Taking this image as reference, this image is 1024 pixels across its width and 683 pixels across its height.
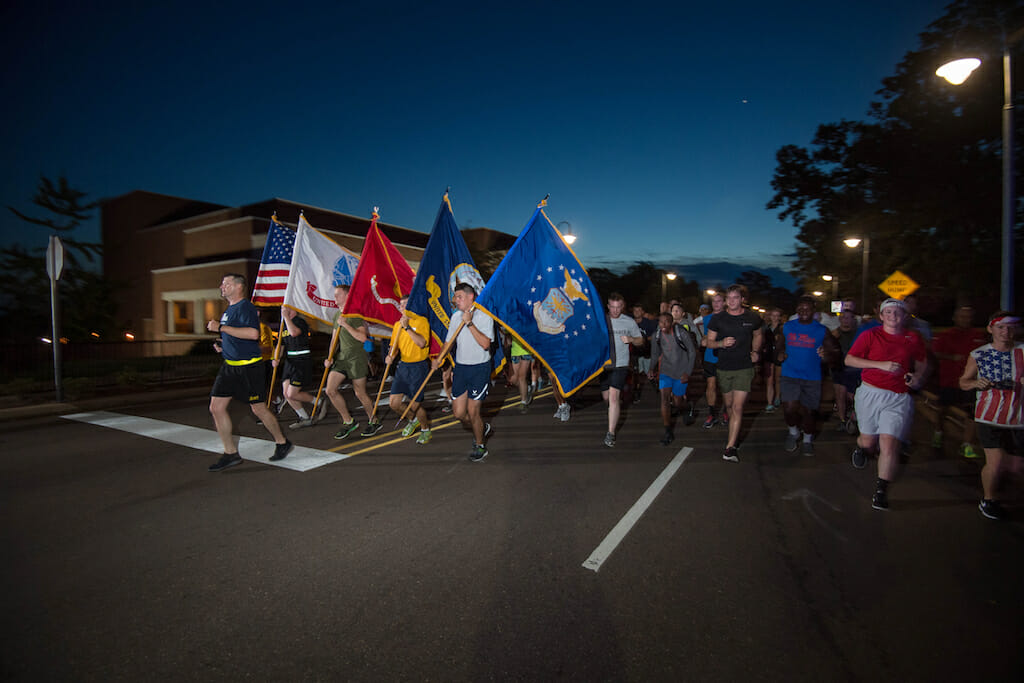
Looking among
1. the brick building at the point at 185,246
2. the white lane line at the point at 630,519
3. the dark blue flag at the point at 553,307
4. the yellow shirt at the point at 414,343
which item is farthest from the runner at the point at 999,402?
the brick building at the point at 185,246

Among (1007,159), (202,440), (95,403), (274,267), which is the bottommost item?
(95,403)

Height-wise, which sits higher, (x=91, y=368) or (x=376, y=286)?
(x=376, y=286)

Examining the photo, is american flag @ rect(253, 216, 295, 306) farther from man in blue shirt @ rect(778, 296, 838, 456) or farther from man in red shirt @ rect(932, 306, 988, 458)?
man in red shirt @ rect(932, 306, 988, 458)

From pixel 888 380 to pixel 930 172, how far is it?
821 inches

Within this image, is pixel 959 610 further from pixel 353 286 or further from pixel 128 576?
pixel 353 286

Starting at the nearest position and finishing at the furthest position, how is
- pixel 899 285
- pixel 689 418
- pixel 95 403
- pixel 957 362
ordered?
1. pixel 957 362
2. pixel 689 418
3. pixel 95 403
4. pixel 899 285

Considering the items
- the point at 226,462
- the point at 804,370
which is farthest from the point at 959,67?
the point at 226,462

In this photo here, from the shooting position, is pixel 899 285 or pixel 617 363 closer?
pixel 617 363

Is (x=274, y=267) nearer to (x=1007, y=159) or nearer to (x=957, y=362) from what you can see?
(x=957, y=362)

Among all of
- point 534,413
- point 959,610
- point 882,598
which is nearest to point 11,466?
point 534,413

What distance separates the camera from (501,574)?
3404 mm

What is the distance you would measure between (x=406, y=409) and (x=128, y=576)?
3742mm

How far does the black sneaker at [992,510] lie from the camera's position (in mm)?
4285

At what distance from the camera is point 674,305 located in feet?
28.5
